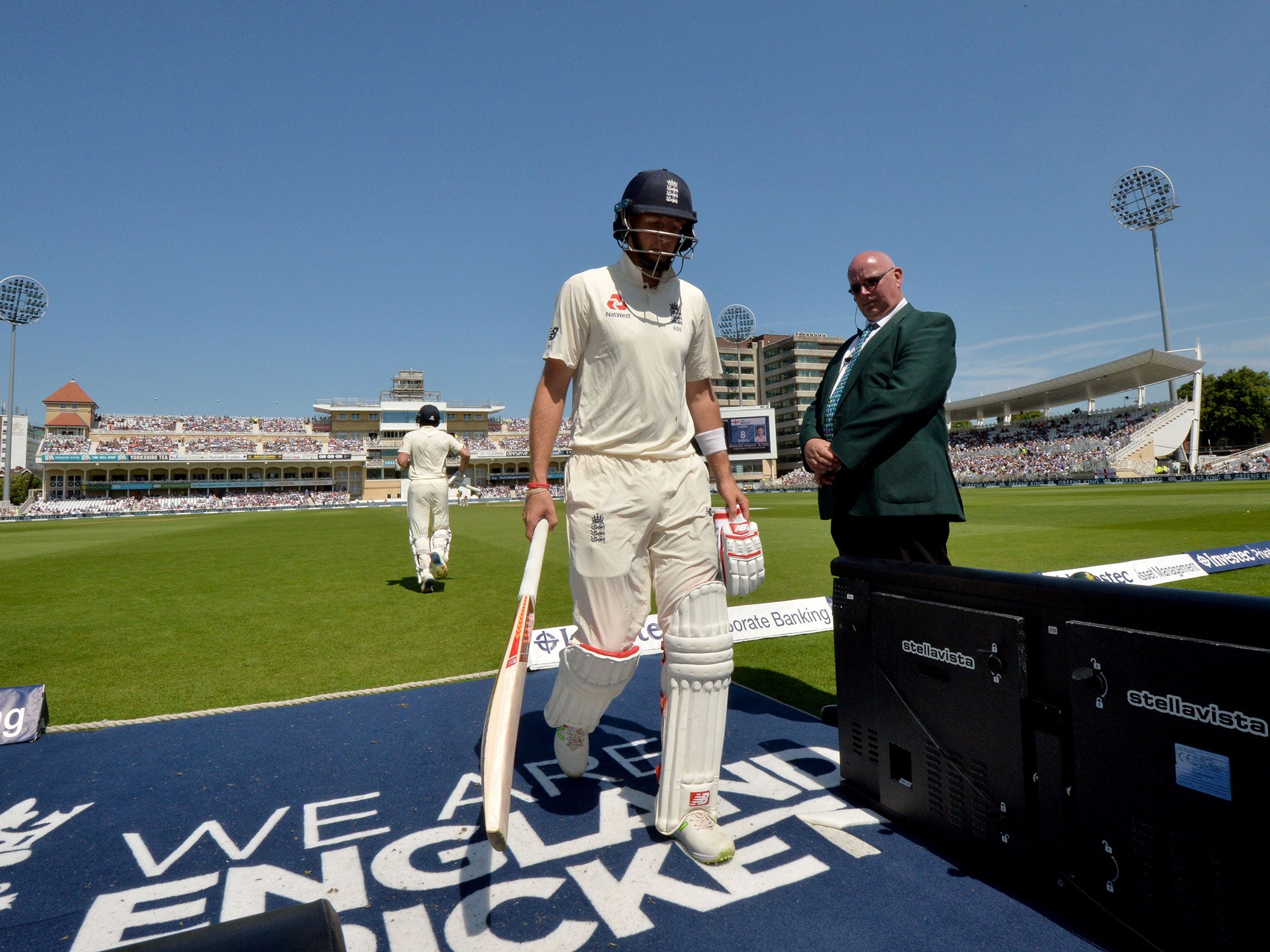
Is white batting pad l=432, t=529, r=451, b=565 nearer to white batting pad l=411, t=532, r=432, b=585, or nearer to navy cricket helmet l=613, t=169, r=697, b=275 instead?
white batting pad l=411, t=532, r=432, b=585

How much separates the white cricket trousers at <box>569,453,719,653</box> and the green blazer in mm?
841

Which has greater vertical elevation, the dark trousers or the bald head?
the bald head

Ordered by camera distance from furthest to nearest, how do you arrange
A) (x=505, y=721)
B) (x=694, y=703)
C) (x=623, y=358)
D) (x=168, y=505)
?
(x=168, y=505) < (x=623, y=358) < (x=694, y=703) < (x=505, y=721)

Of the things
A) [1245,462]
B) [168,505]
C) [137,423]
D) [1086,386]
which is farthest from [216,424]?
[1245,462]

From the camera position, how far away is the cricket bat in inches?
68.2

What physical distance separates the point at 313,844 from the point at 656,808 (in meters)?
1.23

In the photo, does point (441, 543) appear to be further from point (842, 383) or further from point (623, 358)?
point (623, 358)

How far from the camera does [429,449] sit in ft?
28.7

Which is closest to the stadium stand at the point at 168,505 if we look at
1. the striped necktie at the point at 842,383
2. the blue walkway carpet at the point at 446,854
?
the blue walkway carpet at the point at 446,854

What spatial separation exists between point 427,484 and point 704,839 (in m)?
7.30

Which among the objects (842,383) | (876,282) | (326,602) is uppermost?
(876,282)

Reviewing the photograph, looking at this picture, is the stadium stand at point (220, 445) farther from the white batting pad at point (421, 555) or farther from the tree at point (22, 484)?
the white batting pad at point (421, 555)

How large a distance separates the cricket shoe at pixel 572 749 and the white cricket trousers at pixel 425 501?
6245 mm

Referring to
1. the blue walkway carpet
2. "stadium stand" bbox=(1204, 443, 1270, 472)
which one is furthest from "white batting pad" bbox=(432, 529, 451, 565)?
"stadium stand" bbox=(1204, 443, 1270, 472)
